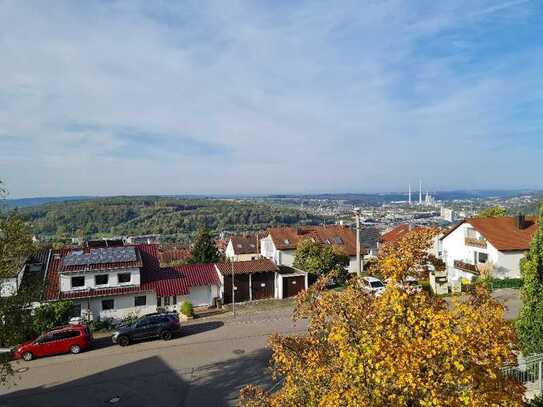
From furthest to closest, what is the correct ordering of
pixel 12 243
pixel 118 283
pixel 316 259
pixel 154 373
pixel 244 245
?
pixel 244 245 → pixel 316 259 → pixel 118 283 → pixel 154 373 → pixel 12 243

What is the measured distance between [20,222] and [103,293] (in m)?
17.6

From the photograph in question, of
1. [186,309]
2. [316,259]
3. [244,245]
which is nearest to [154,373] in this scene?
[186,309]

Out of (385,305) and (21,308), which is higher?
(385,305)

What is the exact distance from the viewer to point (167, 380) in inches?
762

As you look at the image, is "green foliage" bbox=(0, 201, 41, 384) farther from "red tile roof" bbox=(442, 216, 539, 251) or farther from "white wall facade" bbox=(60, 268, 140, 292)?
"red tile roof" bbox=(442, 216, 539, 251)

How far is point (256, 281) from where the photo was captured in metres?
36.7

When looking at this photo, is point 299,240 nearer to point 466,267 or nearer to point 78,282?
point 466,267

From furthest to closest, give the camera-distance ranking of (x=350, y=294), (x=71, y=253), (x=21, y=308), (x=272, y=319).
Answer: (x=71, y=253) → (x=272, y=319) → (x=21, y=308) → (x=350, y=294)

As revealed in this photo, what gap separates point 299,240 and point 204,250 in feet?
39.1

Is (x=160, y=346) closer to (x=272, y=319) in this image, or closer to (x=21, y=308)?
(x=272, y=319)

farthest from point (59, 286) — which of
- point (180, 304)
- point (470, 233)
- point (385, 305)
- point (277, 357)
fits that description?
point (470, 233)

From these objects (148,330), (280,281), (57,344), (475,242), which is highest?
(475,242)

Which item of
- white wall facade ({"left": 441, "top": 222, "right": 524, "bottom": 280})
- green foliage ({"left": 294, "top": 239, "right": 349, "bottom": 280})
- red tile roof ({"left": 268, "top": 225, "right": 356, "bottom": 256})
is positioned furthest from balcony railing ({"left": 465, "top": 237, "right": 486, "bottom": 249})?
green foliage ({"left": 294, "top": 239, "right": 349, "bottom": 280})

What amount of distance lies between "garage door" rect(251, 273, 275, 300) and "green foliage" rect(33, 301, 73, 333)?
15188 millimetres
